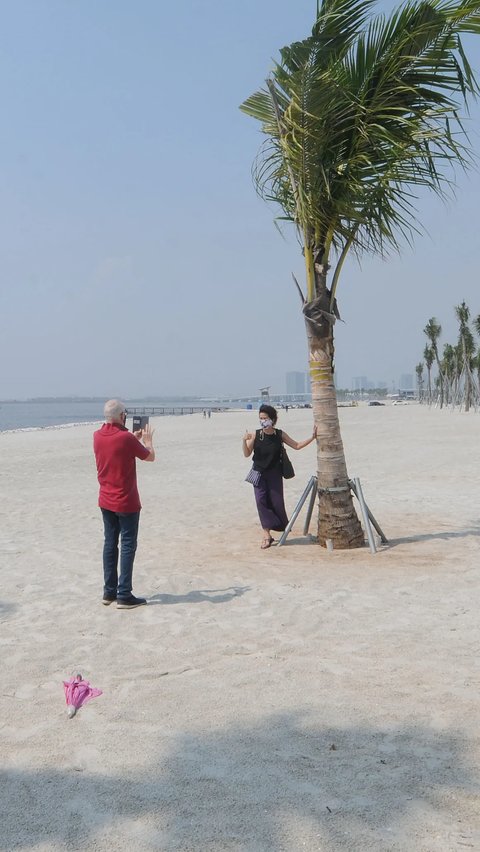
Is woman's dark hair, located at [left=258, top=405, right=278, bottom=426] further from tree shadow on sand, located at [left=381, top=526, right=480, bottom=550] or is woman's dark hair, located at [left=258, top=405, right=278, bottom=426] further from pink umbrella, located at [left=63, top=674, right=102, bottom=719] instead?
pink umbrella, located at [left=63, top=674, right=102, bottom=719]

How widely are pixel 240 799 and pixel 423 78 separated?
732 cm

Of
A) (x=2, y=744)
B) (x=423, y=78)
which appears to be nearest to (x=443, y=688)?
(x=2, y=744)

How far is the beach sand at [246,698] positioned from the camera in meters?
2.79

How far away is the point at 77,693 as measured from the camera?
3963 mm

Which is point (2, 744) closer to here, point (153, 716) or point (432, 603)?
point (153, 716)

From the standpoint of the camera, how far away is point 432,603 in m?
5.77

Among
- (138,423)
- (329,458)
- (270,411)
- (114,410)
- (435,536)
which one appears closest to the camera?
(114,410)

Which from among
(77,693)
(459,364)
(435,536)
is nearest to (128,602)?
(77,693)

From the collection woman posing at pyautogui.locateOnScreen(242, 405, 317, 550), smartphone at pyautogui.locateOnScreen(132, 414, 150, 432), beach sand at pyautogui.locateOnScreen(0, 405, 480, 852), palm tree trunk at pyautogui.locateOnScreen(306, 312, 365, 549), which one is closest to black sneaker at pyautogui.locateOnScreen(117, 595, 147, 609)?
beach sand at pyautogui.locateOnScreen(0, 405, 480, 852)

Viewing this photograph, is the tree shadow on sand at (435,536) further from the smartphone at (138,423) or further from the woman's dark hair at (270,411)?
the smartphone at (138,423)

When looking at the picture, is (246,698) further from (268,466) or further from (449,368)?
(449,368)

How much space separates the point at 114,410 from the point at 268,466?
274 cm

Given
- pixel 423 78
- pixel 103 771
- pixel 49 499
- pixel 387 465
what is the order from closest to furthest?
1. pixel 103 771
2. pixel 423 78
3. pixel 49 499
4. pixel 387 465

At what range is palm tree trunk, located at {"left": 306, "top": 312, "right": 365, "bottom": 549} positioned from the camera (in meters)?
7.86
